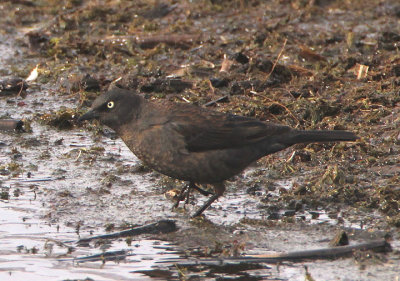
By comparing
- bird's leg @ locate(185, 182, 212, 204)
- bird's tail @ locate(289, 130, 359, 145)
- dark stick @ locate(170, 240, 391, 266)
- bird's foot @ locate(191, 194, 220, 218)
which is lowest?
dark stick @ locate(170, 240, 391, 266)

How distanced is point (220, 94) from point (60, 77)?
88.5 inches

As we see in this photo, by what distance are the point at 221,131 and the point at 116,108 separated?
97 centimetres

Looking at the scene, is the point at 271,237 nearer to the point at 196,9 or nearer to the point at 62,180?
the point at 62,180

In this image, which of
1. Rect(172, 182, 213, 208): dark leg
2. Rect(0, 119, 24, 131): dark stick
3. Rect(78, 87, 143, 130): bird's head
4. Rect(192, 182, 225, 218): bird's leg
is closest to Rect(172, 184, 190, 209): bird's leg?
Rect(172, 182, 213, 208): dark leg

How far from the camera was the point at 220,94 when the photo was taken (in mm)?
10086

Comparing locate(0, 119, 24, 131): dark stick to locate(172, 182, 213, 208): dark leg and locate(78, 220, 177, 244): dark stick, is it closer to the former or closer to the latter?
locate(172, 182, 213, 208): dark leg

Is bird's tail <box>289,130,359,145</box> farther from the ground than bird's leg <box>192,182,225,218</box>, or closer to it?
farther from the ground

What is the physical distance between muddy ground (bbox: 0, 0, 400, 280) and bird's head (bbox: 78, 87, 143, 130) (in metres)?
0.72

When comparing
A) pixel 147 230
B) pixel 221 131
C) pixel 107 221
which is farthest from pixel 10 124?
pixel 147 230

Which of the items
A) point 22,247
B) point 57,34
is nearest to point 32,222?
point 22,247

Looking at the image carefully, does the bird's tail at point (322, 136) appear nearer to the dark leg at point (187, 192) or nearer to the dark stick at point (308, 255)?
the dark leg at point (187, 192)

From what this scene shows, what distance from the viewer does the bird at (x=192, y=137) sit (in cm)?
716

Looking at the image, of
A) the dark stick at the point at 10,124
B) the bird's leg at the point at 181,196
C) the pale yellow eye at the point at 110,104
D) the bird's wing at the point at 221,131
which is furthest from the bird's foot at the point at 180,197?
the dark stick at the point at 10,124

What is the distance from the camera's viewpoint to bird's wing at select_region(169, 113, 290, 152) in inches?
287
